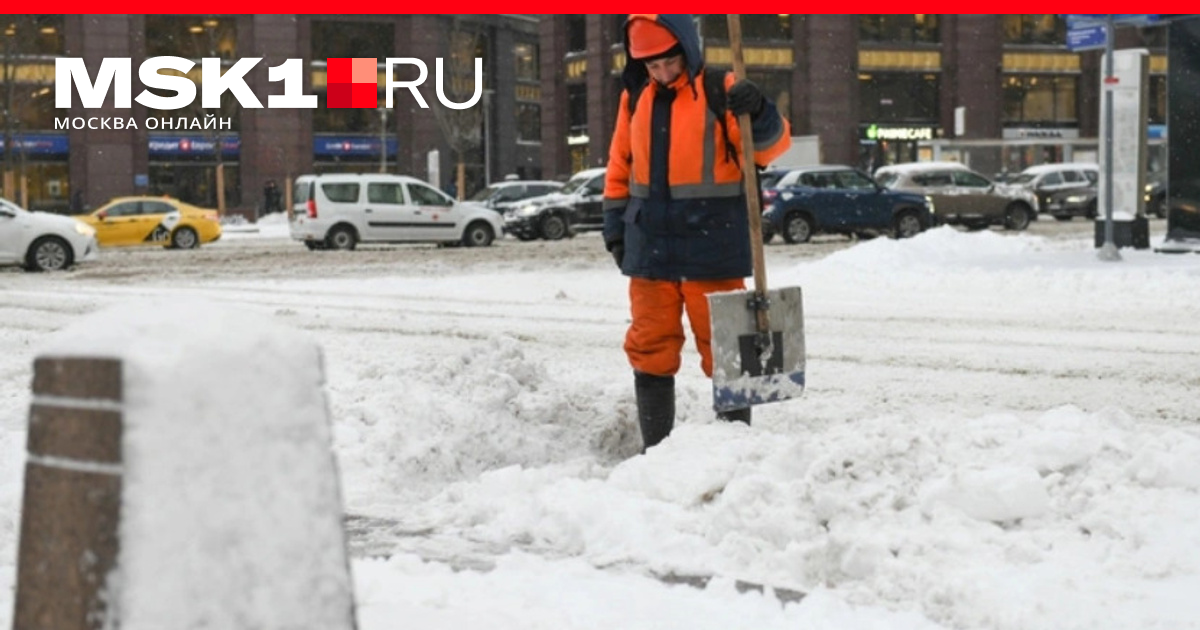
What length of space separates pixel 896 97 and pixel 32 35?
29373mm

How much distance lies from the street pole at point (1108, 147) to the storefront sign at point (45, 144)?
39.9 meters

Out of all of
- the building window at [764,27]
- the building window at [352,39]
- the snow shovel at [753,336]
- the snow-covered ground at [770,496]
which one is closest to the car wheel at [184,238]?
the snow-covered ground at [770,496]

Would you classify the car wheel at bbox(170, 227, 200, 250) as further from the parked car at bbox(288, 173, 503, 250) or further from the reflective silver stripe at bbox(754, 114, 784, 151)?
the reflective silver stripe at bbox(754, 114, 784, 151)

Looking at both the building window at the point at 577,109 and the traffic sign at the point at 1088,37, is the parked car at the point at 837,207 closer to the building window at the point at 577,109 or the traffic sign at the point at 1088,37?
the traffic sign at the point at 1088,37

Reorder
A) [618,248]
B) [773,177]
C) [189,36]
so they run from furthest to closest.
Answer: [189,36]
[773,177]
[618,248]

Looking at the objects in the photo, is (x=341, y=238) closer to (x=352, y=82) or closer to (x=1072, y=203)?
(x=1072, y=203)

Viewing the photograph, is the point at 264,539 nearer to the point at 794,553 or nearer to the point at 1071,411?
the point at 794,553

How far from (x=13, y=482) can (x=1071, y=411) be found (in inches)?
145

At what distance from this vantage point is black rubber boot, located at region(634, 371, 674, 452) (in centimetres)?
592

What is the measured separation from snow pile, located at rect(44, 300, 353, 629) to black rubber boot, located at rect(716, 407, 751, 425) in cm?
393

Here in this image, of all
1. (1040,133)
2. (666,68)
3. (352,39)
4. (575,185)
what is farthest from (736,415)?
(1040,133)

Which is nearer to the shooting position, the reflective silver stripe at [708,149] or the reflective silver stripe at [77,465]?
the reflective silver stripe at [77,465]

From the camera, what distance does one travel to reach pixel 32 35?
4812cm

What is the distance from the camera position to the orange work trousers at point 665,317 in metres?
5.84
